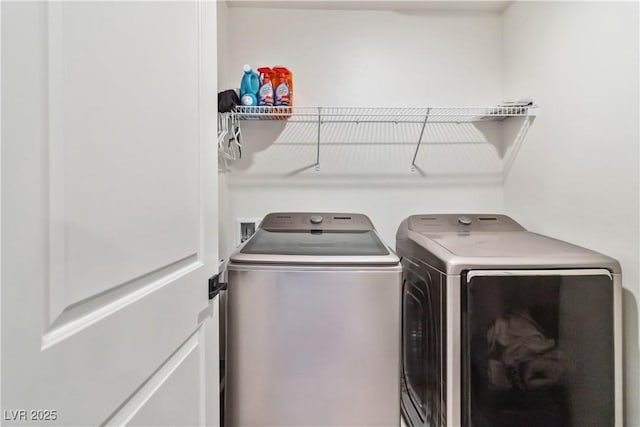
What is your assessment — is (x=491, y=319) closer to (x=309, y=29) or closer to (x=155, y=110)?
(x=155, y=110)

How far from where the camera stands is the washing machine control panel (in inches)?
63.6

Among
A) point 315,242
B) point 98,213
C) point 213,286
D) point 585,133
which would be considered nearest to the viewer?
point 98,213

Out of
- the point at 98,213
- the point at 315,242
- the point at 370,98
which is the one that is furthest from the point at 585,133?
the point at 98,213

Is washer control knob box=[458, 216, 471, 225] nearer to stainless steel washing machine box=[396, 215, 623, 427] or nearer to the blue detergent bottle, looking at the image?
stainless steel washing machine box=[396, 215, 623, 427]

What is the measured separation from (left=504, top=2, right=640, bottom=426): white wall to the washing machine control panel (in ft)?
2.98

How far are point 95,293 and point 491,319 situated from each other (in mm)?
1150

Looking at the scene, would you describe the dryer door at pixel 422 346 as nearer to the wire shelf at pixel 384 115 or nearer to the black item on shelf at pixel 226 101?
the wire shelf at pixel 384 115

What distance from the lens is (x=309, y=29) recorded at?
190cm

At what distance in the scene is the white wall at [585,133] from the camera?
3.62 feet

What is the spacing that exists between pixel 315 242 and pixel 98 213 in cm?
97

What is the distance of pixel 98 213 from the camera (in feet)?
1.67

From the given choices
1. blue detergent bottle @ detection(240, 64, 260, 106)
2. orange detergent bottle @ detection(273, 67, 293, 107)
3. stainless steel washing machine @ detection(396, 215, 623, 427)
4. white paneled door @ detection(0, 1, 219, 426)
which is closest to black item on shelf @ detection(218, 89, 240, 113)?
blue detergent bottle @ detection(240, 64, 260, 106)

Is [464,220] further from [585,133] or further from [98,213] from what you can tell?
[98,213]

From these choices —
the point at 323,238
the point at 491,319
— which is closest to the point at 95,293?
the point at 323,238
